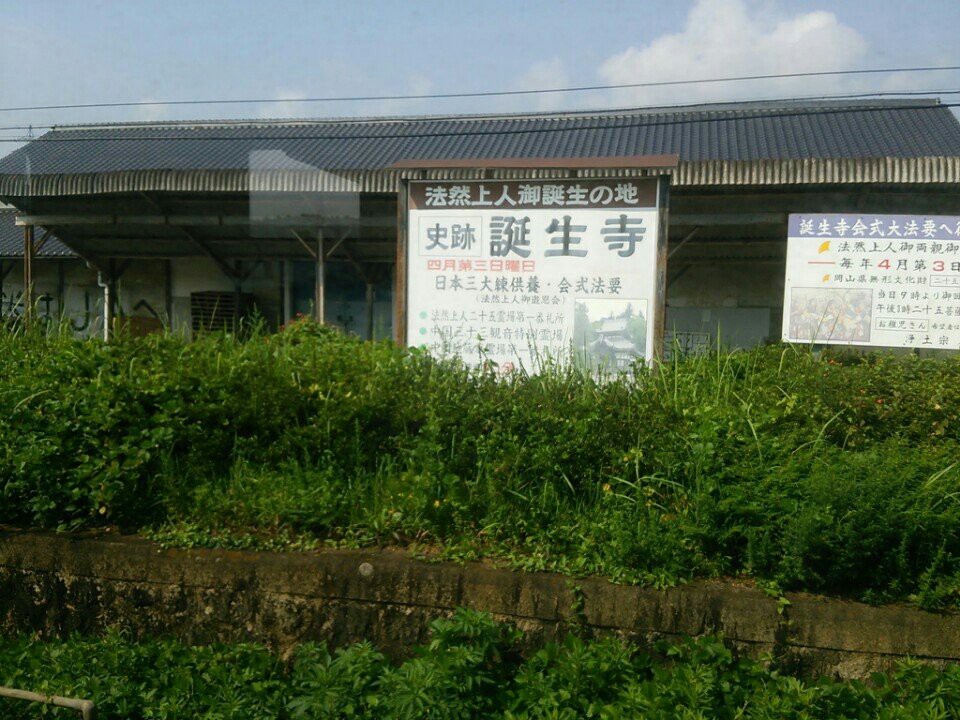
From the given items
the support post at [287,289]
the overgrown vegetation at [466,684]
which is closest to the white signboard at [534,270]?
the overgrown vegetation at [466,684]

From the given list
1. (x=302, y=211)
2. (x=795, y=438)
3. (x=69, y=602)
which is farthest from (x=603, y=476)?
(x=302, y=211)

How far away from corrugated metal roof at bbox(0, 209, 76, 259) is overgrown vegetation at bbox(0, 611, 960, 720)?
485 inches

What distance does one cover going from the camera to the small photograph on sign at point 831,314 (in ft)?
18.3

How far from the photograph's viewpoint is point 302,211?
10727 mm

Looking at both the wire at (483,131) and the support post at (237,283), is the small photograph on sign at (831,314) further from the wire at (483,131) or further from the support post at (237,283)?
the support post at (237,283)

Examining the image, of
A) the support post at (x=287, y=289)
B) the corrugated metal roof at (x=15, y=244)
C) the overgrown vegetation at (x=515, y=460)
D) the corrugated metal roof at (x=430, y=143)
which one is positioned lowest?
the overgrown vegetation at (x=515, y=460)

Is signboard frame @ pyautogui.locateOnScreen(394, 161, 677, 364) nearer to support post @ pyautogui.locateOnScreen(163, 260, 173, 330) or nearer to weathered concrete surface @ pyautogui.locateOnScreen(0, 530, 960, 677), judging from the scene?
weathered concrete surface @ pyautogui.locateOnScreen(0, 530, 960, 677)

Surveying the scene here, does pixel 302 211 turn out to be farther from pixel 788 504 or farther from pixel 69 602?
pixel 788 504

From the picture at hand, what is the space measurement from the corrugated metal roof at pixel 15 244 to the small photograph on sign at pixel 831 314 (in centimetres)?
1249

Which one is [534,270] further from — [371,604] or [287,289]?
[287,289]

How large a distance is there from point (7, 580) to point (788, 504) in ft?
11.7

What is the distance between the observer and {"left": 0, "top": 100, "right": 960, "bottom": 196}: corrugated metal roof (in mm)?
9930

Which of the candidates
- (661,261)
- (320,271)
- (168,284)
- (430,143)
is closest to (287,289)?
(168,284)

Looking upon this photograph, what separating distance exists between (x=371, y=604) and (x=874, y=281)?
4.21 meters
